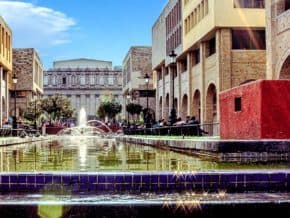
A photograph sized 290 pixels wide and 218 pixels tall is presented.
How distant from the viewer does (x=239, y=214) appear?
484cm

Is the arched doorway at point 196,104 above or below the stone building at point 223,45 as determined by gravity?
below

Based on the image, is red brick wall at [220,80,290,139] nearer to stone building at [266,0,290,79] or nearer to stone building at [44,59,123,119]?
stone building at [266,0,290,79]

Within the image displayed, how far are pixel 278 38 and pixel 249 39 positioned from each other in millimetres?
9719

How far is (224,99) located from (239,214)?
12845 mm

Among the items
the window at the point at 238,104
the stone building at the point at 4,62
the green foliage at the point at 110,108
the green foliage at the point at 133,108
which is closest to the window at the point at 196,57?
the stone building at the point at 4,62

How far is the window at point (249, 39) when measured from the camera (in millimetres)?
34031

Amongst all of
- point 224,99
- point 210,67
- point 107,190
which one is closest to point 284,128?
point 224,99

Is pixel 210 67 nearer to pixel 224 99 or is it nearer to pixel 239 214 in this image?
pixel 224 99

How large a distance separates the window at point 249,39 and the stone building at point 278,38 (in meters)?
8.10

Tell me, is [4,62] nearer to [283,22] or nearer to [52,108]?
[52,108]

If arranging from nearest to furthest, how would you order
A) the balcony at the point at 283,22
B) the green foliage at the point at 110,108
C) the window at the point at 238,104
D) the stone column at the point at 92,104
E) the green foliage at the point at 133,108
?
1. the window at the point at 238,104
2. the balcony at the point at 283,22
3. the green foliage at the point at 133,108
4. the green foliage at the point at 110,108
5. the stone column at the point at 92,104

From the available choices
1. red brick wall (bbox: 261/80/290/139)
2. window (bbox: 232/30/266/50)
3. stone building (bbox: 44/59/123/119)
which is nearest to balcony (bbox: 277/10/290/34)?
window (bbox: 232/30/266/50)

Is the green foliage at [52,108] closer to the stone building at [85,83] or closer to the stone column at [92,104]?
the stone column at [92,104]

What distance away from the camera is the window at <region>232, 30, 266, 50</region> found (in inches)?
1340
